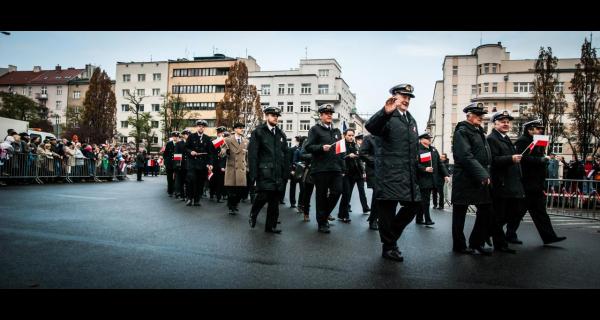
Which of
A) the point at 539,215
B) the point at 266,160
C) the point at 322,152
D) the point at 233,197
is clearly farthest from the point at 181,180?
the point at 539,215

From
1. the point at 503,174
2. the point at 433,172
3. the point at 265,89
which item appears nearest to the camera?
the point at 503,174

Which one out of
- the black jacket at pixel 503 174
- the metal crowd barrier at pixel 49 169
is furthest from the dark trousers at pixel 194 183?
the metal crowd barrier at pixel 49 169

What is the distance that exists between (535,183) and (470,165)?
6.97 ft

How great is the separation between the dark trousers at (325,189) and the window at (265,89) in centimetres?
8021

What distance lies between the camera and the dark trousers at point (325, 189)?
26.2ft

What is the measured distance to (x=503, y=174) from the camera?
694 cm

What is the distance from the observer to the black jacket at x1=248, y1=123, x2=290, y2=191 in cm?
750

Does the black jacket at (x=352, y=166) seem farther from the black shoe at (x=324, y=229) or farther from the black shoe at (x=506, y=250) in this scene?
the black shoe at (x=506, y=250)

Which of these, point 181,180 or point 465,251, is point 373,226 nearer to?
point 465,251

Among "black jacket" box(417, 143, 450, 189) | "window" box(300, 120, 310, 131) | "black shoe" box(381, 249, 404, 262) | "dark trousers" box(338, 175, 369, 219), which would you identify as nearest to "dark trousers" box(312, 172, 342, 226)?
"black jacket" box(417, 143, 450, 189)
